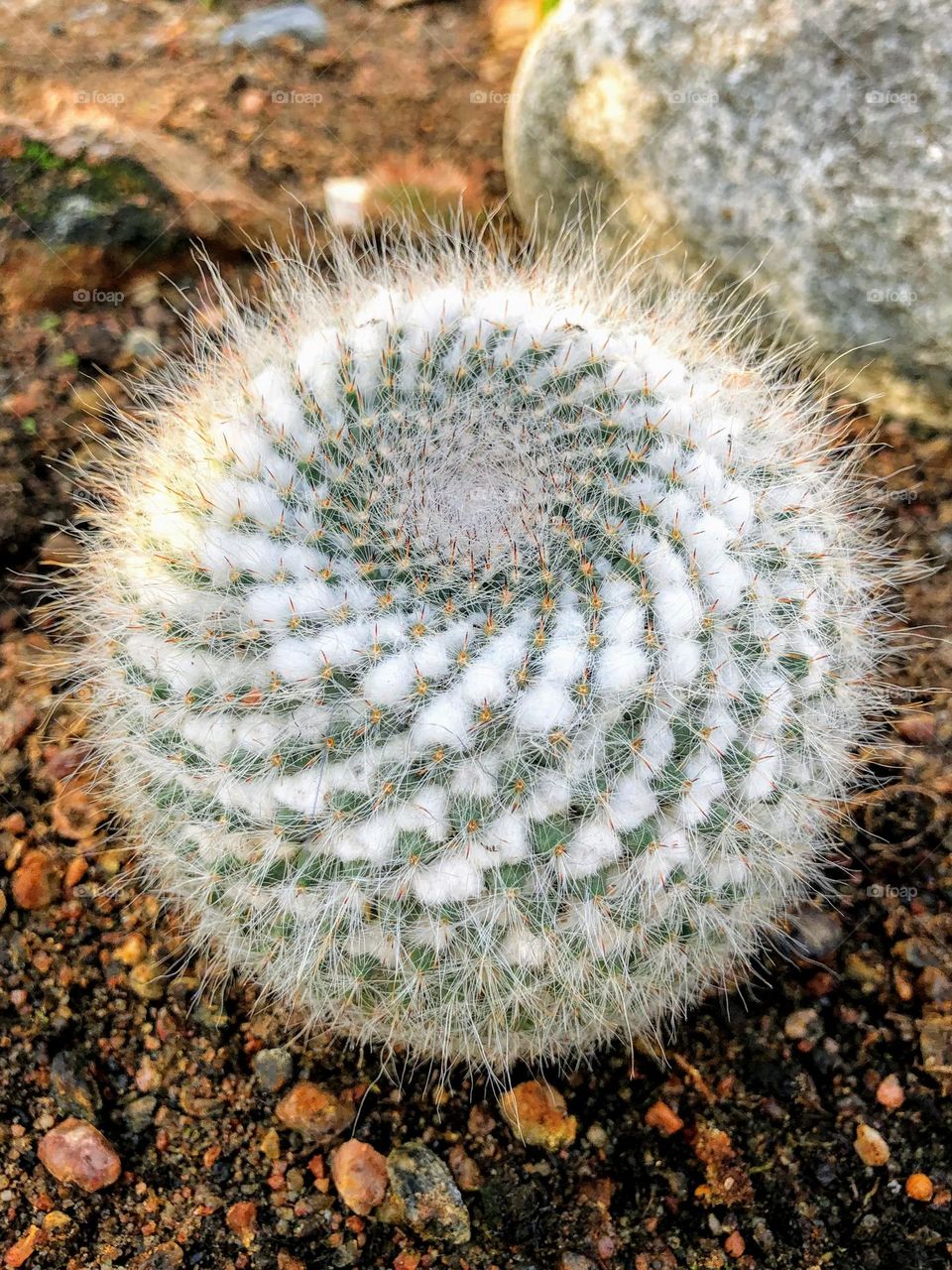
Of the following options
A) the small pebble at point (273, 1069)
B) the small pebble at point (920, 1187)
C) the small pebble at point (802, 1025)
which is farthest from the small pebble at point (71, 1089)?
the small pebble at point (920, 1187)

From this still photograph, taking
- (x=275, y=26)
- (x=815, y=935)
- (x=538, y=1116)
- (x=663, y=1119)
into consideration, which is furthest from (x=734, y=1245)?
(x=275, y=26)

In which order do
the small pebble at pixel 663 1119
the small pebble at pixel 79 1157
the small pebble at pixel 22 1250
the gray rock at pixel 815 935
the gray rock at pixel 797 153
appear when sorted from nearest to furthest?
the small pebble at pixel 22 1250 → the small pebble at pixel 79 1157 → the small pebble at pixel 663 1119 → the gray rock at pixel 815 935 → the gray rock at pixel 797 153

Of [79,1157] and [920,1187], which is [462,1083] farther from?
[920,1187]

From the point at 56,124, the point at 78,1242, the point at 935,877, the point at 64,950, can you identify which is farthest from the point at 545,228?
the point at 78,1242

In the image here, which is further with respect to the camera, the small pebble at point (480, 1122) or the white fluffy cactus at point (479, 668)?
the small pebble at point (480, 1122)

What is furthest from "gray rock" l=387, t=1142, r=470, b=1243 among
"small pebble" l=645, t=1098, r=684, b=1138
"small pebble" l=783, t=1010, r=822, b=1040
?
"small pebble" l=783, t=1010, r=822, b=1040

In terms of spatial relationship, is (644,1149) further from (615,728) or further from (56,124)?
(56,124)

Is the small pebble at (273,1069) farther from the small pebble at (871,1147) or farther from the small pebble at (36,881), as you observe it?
the small pebble at (871,1147)
